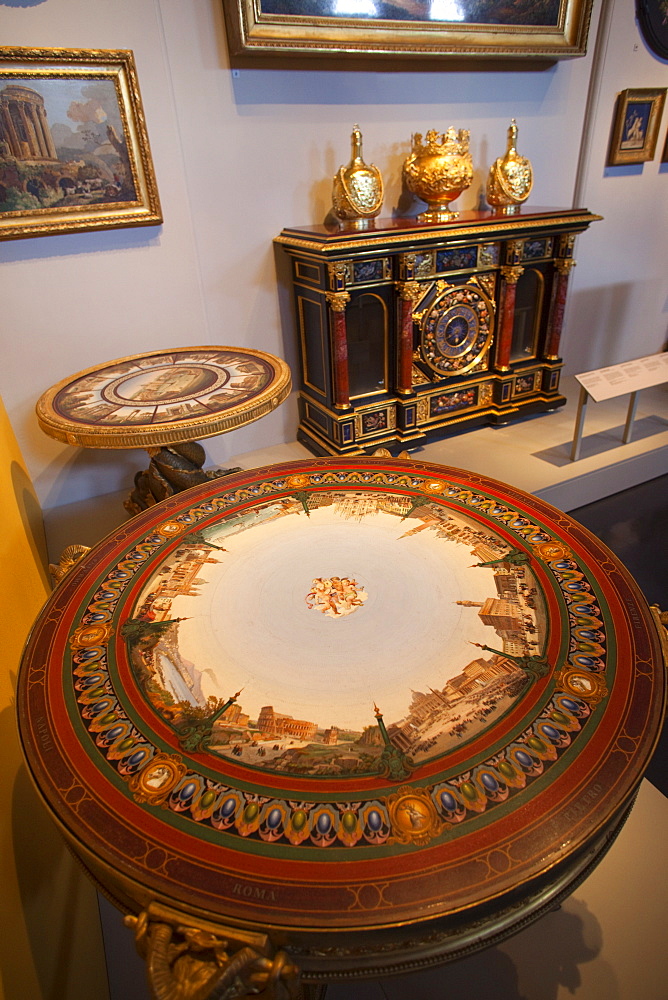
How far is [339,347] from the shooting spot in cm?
395

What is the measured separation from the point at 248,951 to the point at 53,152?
388cm

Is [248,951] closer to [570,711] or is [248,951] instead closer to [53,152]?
[570,711]

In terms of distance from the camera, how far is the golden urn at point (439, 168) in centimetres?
405

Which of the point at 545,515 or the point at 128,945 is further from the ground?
the point at 545,515

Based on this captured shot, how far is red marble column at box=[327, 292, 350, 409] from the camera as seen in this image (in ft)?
12.4

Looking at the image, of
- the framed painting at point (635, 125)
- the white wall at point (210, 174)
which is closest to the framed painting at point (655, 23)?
the white wall at point (210, 174)

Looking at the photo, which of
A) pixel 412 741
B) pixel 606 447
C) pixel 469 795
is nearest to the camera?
pixel 469 795

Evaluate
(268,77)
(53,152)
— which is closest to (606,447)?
(268,77)

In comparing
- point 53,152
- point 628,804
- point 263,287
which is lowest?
point 628,804

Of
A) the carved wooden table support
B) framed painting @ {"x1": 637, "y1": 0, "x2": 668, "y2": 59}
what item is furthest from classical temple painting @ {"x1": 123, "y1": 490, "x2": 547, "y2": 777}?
framed painting @ {"x1": 637, "y1": 0, "x2": 668, "y2": 59}

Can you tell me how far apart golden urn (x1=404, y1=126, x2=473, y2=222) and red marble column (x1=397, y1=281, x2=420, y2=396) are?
0.59 meters

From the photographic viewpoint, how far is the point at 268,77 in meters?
3.70

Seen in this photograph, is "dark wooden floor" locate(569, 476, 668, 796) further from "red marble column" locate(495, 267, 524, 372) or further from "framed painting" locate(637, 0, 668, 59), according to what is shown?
"framed painting" locate(637, 0, 668, 59)

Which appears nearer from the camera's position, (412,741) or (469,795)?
(469,795)
